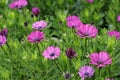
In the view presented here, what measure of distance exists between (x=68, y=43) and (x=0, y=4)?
1.48 m

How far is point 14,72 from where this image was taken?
2377 mm

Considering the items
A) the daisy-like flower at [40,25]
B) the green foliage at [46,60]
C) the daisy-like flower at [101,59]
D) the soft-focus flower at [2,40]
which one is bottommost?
the green foliage at [46,60]

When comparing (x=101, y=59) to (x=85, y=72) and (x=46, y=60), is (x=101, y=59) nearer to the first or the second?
(x=85, y=72)

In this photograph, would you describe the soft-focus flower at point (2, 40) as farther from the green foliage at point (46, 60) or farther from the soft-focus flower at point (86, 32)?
the soft-focus flower at point (86, 32)

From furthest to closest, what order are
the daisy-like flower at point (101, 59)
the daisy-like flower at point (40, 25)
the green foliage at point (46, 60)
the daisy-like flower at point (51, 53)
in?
the daisy-like flower at point (40, 25)
the green foliage at point (46, 60)
the daisy-like flower at point (51, 53)
the daisy-like flower at point (101, 59)

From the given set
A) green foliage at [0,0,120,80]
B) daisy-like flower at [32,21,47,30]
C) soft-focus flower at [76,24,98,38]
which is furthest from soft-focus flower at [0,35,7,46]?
soft-focus flower at [76,24,98,38]

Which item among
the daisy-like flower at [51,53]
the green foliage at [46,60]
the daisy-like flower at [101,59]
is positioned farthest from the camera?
the green foliage at [46,60]

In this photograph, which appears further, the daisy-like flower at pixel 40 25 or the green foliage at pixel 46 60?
the daisy-like flower at pixel 40 25

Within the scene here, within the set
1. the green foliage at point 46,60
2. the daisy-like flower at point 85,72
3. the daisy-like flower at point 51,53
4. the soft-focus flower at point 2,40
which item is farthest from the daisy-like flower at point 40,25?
the daisy-like flower at point 85,72

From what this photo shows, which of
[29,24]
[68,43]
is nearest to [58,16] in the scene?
[29,24]

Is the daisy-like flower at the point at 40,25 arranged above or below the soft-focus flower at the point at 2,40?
above

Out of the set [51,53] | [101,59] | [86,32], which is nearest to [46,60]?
[51,53]

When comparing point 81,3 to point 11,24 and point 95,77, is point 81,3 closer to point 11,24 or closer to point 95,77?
point 11,24

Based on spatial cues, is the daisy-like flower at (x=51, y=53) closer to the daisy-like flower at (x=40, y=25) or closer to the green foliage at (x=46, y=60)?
the green foliage at (x=46, y=60)
